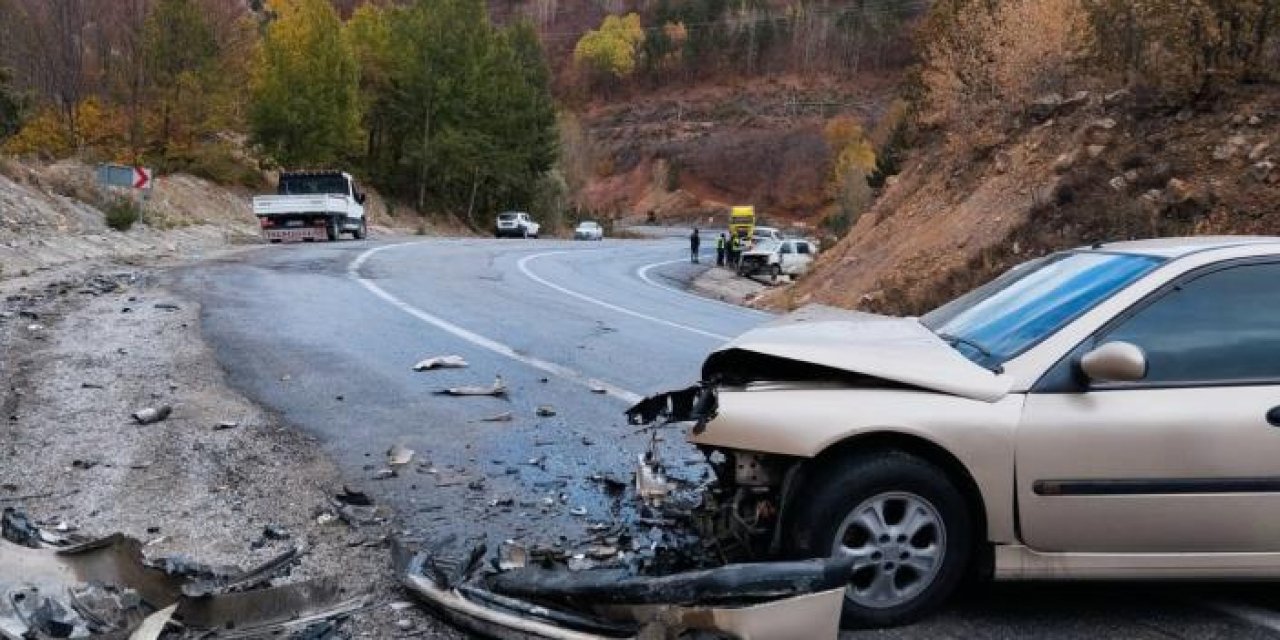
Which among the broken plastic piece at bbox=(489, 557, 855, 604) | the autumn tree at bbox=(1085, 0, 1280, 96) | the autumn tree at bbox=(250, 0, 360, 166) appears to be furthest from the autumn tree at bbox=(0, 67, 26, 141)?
the broken plastic piece at bbox=(489, 557, 855, 604)

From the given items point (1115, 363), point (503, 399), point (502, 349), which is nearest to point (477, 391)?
point (503, 399)

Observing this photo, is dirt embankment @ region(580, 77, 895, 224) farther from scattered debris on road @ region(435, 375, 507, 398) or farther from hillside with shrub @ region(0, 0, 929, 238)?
scattered debris on road @ region(435, 375, 507, 398)

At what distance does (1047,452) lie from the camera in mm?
3803

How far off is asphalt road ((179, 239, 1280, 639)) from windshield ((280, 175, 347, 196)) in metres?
14.9

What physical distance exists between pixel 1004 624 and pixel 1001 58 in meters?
24.0

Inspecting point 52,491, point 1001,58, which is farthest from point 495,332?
point 1001,58

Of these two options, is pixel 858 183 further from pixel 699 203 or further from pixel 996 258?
pixel 996 258

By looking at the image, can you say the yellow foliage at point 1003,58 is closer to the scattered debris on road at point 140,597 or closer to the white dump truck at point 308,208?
the white dump truck at point 308,208

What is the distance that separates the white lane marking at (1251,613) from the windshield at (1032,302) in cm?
127

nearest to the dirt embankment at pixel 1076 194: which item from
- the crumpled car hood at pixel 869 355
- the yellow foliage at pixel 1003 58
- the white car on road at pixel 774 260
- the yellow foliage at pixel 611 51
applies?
the yellow foliage at pixel 1003 58

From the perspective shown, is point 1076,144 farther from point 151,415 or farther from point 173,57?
point 173,57

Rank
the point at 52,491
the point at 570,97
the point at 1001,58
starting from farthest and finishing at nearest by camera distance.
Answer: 1. the point at 570,97
2. the point at 1001,58
3. the point at 52,491

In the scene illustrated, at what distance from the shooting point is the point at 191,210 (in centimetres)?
3662

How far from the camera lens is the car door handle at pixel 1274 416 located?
380 cm
